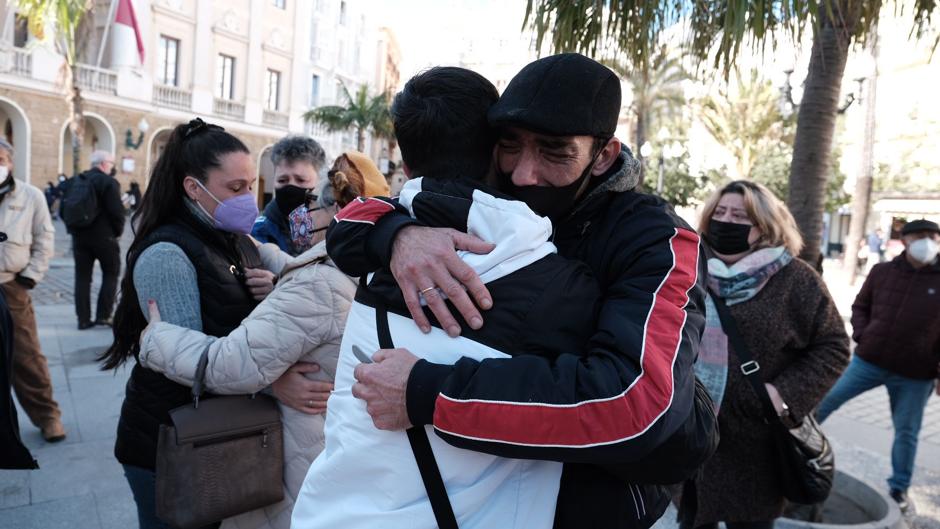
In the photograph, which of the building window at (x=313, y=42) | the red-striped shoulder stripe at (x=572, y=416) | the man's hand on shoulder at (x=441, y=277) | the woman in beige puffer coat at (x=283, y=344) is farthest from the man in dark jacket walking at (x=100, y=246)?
the building window at (x=313, y=42)

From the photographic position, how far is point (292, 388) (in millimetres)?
2121

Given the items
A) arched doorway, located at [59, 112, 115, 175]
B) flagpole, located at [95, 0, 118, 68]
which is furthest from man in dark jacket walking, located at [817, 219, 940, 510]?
arched doorway, located at [59, 112, 115, 175]

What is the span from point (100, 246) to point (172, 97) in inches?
890

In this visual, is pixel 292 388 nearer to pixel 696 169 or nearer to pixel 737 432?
pixel 737 432

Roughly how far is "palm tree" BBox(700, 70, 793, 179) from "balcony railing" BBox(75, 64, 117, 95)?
79.5ft

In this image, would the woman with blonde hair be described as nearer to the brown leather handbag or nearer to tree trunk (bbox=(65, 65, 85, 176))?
the brown leather handbag

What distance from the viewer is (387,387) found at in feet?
3.76

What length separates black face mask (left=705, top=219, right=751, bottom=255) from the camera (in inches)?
123

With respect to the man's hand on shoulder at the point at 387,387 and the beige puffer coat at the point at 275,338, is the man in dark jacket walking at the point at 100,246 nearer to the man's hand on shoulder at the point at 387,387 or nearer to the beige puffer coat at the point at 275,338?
the beige puffer coat at the point at 275,338

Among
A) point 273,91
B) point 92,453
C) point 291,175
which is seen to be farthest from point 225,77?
point 291,175

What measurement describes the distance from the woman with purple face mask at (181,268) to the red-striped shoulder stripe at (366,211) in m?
1.09

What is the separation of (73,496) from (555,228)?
3.82 m

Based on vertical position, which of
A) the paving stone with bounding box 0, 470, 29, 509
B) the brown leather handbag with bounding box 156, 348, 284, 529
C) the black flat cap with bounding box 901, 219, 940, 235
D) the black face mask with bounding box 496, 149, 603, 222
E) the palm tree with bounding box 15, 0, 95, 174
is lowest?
the paving stone with bounding box 0, 470, 29, 509

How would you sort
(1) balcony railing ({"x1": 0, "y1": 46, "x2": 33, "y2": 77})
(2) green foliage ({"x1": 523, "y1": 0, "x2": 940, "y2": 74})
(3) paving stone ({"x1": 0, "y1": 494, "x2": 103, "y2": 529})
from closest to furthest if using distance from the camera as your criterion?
1. (2) green foliage ({"x1": 523, "y1": 0, "x2": 940, "y2": 74})
2. (3) paving stone ({"x1": 0, "y1": 494, "x2": 103, "y2": 529})
3. (1) balcony railing ({"x1": 0, "y1": 46, "x2": 33, "y2": 77})
